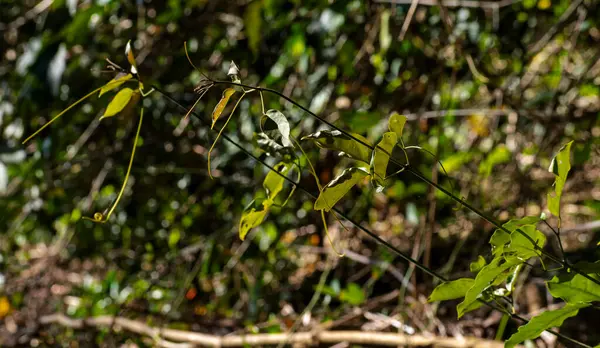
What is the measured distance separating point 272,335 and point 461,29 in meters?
0.86

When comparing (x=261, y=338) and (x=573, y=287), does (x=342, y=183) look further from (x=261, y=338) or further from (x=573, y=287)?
(x=261, y=338)

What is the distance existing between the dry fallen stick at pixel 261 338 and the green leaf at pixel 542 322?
0.45 meters

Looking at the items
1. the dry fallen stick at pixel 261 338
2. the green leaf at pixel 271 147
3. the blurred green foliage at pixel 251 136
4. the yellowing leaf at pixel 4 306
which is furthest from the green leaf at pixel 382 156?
the yellowing leaf at pixel 4 306

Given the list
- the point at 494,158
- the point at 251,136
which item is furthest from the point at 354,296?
the point at 494,158

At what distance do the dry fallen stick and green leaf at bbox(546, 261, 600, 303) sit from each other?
0.46 metres

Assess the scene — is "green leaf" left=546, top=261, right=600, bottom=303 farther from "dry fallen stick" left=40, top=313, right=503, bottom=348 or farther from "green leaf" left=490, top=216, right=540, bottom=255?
"dry fallen stick" left=40, top=313, right=503, bottom=348

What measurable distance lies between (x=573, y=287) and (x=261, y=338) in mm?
896

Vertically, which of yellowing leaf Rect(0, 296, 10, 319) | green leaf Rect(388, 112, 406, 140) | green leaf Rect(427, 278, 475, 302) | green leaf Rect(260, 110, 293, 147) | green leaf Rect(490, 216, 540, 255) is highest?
green leaf Rect(388, 112, 406, 140)

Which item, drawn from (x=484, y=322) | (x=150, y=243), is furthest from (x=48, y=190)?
(x=484, y=322)

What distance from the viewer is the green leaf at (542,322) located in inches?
22.7

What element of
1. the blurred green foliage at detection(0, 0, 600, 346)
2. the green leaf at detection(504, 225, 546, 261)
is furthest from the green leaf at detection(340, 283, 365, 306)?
the green leaf at detection(504, 225, 546, 261)

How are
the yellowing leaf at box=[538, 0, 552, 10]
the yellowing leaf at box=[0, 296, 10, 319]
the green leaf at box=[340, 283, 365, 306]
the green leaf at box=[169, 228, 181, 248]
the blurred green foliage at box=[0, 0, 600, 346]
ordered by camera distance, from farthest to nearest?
the yellowing leaf at box=[0, 296, 10, 319]
the green leaf at box=[169, 228, 181, 248]
the yellowing leaf at box=[538, 0, 552, 10]
the blurred green foliage at box=[0, 0, 600, 346]
the green leaf at box=[340, 283, 365, 306]

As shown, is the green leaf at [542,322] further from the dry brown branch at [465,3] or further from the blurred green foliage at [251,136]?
the dry brown branch at [465,3]

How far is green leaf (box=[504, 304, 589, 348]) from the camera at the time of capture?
1.90ft
